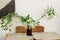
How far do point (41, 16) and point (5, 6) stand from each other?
2.60ft

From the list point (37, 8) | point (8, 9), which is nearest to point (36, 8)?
point (37, 8)

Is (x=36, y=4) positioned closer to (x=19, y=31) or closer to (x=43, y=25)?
(x=43, y=25)

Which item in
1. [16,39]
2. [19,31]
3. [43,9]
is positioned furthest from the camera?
[43,9]

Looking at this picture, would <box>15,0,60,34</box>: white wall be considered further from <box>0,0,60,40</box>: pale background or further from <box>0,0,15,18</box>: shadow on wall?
<box>0,0,15,18</box>: shadow on wall

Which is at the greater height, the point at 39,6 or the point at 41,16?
the point at 39,6

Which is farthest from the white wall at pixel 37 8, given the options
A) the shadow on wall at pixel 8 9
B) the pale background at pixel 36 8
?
the shadow on wall at pixel 8 9

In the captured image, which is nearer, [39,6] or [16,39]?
[16,39]

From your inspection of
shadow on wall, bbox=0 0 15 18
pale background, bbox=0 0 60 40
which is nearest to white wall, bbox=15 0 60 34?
pale background, bbox=0 0 60 40

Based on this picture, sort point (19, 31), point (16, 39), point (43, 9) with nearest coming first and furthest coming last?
1. point (16, 39)
2. point (19, 31)
3. point (43, 9)

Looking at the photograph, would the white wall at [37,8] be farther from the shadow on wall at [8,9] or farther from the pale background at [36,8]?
the shadow on wall at [8,9]

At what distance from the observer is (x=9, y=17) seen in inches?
96.9

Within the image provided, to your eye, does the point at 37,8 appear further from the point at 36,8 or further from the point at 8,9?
the point at 8,9

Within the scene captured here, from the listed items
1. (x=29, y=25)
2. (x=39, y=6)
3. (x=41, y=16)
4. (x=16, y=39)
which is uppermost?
(x=39, y=6)

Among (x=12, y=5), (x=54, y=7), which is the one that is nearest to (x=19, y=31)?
(x=12, y=5)
